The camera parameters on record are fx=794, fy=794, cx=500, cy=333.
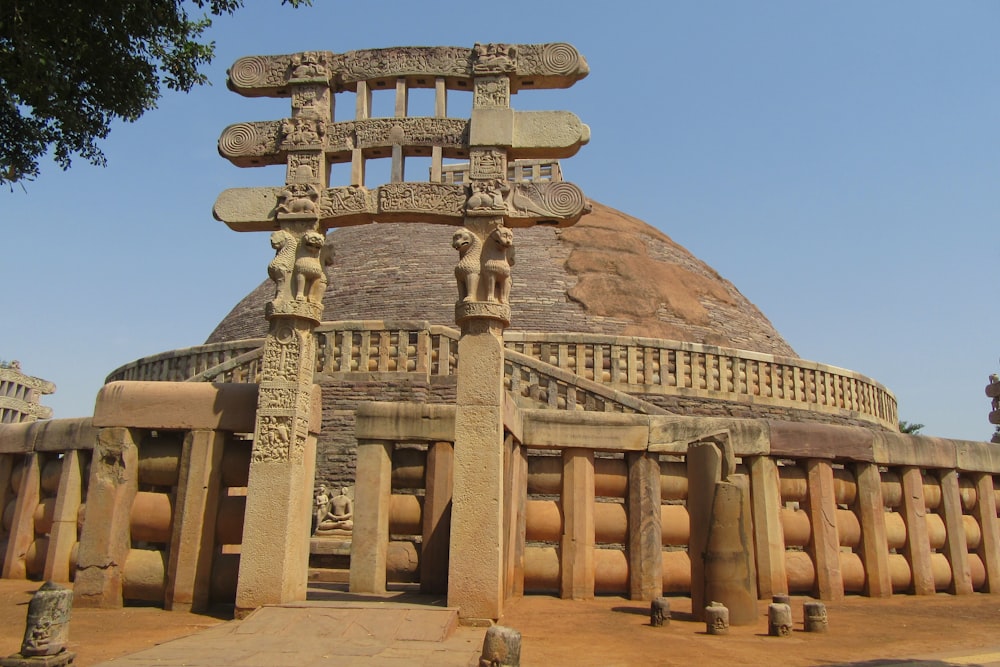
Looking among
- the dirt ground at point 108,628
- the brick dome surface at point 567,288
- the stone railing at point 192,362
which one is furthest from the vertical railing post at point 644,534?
the brick dome surface at point 567,288

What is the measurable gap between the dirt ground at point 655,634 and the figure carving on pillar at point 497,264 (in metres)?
2.88

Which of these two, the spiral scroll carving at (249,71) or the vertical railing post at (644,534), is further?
the spiral scroll carving at (249,71)

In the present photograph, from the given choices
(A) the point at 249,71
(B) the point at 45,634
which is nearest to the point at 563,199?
(A) the point at 249,71

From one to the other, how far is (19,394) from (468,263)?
107 ft

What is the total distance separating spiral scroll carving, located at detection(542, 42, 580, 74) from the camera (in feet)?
25.9

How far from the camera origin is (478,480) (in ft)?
22.4

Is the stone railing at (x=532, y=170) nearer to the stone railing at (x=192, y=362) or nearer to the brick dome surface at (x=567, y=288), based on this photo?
the brick dome surface at (x=567, y=288)

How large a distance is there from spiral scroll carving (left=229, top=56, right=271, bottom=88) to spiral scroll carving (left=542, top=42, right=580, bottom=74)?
294 centimetres

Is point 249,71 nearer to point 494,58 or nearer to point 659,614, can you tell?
point 494,58

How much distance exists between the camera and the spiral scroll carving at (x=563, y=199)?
7.60 metres

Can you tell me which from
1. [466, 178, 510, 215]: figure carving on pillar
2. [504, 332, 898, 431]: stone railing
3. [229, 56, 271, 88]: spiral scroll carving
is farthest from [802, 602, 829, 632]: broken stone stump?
[504, 332, 898, 431]: stone railing

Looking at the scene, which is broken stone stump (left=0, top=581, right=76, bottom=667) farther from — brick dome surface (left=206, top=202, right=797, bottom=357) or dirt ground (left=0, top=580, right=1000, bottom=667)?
brick dome surface (left=206, top=202, right=797, bottom=357)

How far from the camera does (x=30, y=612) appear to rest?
4.75 m

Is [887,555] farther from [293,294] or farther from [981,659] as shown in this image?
[293,294]
